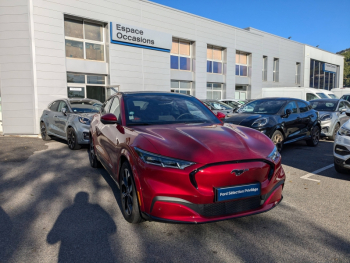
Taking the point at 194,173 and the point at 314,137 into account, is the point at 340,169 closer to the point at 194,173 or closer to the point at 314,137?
the point at 314,137

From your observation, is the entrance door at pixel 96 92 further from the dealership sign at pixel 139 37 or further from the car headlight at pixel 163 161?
Answer: the car headlight at pixel 163 161

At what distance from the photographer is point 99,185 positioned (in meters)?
4.80

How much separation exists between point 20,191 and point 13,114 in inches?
355

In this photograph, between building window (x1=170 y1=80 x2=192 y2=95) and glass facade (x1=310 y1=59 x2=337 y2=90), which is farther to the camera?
glass facade (x1=310 y1=59 x2=337 y2=90)

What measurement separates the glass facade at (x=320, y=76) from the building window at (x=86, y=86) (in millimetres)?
26032

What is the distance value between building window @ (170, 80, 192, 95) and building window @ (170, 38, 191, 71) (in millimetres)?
934

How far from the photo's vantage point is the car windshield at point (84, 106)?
8.33 metres

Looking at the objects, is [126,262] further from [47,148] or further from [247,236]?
[47,148]

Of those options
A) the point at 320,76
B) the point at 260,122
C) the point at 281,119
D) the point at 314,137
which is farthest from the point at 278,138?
the point at 320,76

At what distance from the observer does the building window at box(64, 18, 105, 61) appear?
13.6 m

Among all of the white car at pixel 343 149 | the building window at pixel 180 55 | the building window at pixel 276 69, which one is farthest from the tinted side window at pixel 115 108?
the building window at pixel 276 69

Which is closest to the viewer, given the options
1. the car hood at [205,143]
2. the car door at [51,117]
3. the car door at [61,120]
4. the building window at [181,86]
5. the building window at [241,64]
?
the car hood at [205,143]

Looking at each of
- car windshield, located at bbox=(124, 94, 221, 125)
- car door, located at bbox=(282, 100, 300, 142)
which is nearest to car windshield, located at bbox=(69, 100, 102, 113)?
car windshield, located at bbox=(124, 94, 221, 125)

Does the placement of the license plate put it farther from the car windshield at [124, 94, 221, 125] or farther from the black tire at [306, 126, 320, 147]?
the black tire at [306, 126, 320, 147]
